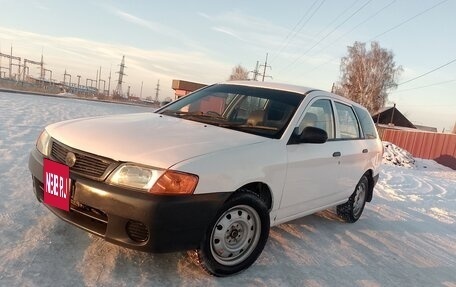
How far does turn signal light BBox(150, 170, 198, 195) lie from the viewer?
279 centimetres

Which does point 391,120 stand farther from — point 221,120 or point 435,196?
point 221,120

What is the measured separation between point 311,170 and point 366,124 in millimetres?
2207

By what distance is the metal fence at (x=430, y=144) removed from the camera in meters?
23.2

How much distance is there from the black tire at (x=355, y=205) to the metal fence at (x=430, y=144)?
65.9 feet

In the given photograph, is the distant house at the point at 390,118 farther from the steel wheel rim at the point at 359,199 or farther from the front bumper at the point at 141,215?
the front bumper at the point at 141,215

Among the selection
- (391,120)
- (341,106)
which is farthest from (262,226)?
(391,120)

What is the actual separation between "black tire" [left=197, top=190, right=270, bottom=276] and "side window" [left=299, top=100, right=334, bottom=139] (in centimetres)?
105

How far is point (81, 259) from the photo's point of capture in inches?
126

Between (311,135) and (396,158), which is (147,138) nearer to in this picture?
(311,135)

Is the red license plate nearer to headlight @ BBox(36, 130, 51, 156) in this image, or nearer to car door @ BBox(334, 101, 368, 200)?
headlight @ BBox(36, 130, 51, 156)

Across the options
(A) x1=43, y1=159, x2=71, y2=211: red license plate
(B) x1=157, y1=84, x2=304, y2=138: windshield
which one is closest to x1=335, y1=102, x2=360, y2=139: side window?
(B) x1=157, y1=84, x2=304, y2=138: windshield

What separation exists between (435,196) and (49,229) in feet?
28.1

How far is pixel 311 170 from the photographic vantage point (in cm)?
412

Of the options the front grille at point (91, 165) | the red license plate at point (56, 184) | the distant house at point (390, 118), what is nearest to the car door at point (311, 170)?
the front grille at point (91, 165)
